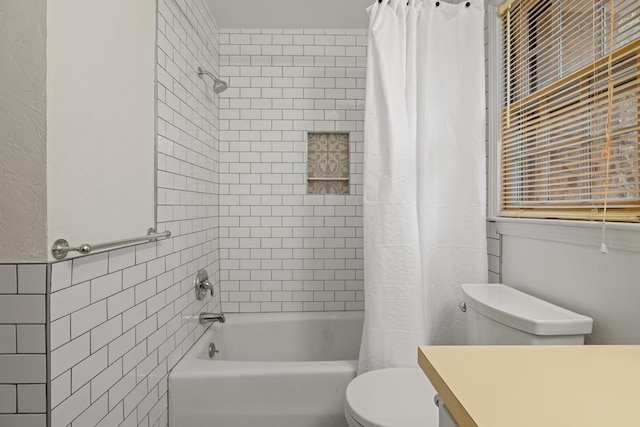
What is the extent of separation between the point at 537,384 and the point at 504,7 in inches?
71.5

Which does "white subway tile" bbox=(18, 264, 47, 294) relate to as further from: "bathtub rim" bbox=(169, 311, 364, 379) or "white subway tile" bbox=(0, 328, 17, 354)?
"bathtub rim" bbox=(169, 311, 364, 379)

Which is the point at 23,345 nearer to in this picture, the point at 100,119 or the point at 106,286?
the point at 106,286

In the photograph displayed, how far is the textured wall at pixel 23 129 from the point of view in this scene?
0.85 metres

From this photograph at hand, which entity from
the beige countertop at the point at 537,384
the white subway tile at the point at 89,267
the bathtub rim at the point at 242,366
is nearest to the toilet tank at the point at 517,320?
the beige countertop at the point at 537,384

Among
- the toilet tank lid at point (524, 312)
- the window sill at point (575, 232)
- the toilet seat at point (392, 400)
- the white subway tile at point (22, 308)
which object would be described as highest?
the window sill at point (575, 232)

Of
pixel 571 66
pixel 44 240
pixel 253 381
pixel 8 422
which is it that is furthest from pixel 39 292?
pixel 571 66

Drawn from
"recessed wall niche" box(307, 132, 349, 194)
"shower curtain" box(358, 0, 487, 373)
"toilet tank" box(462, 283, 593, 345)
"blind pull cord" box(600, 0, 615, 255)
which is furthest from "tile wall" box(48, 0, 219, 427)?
"blind pull cord" box(600, 0, 615, 255)

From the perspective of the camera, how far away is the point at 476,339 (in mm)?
1418

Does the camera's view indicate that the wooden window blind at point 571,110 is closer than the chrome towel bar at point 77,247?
No

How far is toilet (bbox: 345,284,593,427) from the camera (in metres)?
1.13

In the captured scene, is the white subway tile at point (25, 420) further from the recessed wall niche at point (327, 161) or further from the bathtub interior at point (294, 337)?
the recessed wall niche at point (327, 161)

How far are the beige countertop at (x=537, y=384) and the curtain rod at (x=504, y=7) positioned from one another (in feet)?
5.33

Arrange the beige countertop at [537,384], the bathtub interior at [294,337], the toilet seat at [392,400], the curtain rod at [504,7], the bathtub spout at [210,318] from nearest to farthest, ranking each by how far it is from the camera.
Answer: the beige countertop at [537,384], the toilet seat at [392,400], the curtain rod at [504,7], the bathtub spout at [210,318], the bathtub interior at [294,337]

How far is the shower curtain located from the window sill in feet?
0.53
